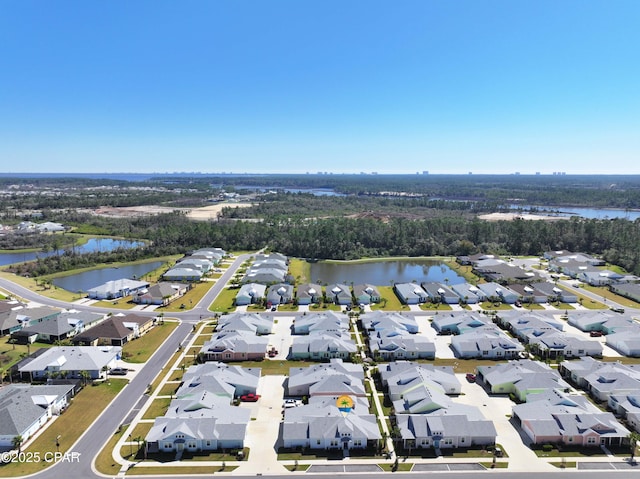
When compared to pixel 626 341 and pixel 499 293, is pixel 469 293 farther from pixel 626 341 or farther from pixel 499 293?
pixel 626 341

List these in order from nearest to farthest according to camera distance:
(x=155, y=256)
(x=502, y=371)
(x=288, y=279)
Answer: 1. (x=502, y=371)
2. (x=288, y=279)
3. (x=155, y=256)

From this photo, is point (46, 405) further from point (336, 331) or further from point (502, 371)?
point (502, 371)

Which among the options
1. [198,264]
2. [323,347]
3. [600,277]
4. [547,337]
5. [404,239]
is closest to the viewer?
[323,347]

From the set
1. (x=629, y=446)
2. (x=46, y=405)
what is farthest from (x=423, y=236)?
(x=46, y=405)

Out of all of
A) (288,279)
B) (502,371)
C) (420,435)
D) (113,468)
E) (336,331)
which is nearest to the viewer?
(113,468)

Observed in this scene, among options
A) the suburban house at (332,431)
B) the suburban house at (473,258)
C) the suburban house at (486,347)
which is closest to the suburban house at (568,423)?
the suburban house at (486,347)

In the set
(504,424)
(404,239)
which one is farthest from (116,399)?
(404,239)

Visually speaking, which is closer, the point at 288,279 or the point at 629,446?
the point at 629,446
